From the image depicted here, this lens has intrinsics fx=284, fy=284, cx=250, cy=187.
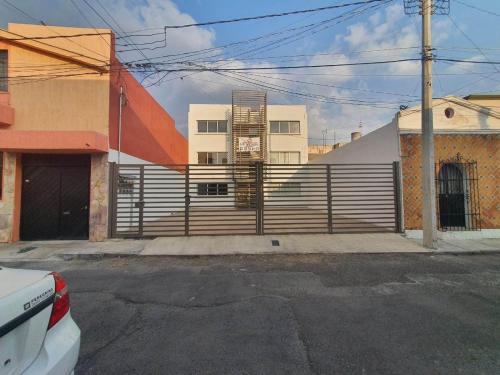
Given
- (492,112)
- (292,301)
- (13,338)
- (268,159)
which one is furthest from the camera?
(268,159)

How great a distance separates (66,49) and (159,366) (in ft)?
34.6

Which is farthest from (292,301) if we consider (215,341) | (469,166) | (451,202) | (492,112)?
(492,112)

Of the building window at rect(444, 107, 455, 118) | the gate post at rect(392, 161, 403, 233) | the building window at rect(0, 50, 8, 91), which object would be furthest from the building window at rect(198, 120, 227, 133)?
the building window at rect(444, 107, 455, 118)

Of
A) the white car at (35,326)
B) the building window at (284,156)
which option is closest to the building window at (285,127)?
the building window at (284,156)

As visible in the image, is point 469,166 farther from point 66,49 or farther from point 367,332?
point 66,49

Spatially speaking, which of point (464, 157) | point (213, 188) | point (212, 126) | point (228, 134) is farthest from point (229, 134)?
point (464, 157)

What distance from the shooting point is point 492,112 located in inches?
384

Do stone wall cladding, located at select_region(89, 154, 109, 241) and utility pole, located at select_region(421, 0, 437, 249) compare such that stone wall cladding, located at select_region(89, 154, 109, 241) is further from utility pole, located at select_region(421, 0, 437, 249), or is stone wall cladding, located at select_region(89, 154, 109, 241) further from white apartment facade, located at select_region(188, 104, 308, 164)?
white apartment facade, located at select_region(188, 104, 308, 164)

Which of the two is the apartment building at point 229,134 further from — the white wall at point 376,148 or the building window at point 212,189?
the white wall at point 376,148

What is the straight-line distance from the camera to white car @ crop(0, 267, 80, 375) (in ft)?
5.26

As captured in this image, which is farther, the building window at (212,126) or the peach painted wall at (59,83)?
the building window at (212,126)

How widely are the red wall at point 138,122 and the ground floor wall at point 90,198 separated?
104cm

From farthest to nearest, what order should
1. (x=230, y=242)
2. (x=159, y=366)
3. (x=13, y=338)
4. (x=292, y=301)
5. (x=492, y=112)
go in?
(x=492, y=112), (x=230, y=242), (x=292, y=301), (x=159, y=366), (x=13, y=338)

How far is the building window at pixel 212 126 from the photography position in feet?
82.3
